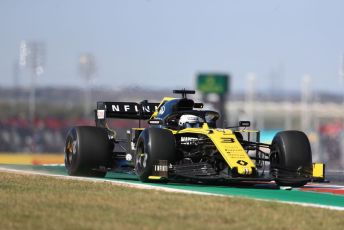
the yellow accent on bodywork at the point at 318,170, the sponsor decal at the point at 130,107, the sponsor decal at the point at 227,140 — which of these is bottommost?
the yellow accent on bodywork at the point at 318,170

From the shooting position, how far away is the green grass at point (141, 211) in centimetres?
1097

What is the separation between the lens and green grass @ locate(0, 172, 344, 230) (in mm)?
10969

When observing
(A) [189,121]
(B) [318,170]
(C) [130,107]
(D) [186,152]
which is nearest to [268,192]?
(B) [318,170]

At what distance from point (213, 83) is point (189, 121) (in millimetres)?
46479

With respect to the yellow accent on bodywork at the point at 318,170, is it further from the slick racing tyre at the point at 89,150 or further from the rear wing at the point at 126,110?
the rear wing at the point at 126,110

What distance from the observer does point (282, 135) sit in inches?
672

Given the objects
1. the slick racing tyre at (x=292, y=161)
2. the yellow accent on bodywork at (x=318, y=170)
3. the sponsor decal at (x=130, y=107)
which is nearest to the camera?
the slick racing tyre at (x=292, y=161)

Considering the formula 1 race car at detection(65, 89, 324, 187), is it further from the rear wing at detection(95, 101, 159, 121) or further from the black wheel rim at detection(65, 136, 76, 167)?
the rear wing at detection(95, 101, 159, 121)

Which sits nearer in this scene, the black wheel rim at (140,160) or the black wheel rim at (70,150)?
the black wheel rim at (140,160)

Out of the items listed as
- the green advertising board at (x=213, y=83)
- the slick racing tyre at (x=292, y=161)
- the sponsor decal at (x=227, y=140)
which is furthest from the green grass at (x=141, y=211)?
the green advertising board at (x=213, y=83)

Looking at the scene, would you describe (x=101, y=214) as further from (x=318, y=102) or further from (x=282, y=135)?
(x=318, y=102)

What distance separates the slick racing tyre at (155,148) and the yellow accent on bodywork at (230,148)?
0.68m

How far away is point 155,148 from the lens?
16219 millimetres

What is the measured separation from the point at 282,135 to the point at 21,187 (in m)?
4.87
